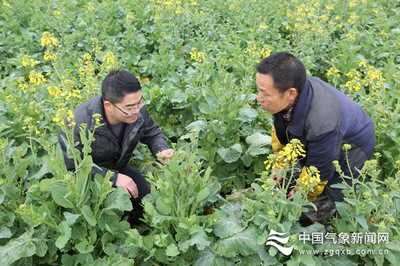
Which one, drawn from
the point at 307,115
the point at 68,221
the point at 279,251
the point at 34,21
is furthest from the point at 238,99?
the point at 34,21

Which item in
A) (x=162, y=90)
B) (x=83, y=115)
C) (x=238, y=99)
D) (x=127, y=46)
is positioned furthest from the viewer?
(x=127, y=46)

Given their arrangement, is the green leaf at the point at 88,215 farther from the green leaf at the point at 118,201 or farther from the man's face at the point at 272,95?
the man's face at the point at 272,95

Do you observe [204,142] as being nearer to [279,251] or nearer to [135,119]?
[135,119]

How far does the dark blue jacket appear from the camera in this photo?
2.71 metres

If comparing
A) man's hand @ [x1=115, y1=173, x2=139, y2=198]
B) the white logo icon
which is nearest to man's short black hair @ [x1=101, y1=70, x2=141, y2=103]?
man's hand @ [x1=115, y1=173, x2=139, y2=198]

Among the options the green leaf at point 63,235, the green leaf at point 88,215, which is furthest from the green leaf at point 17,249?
the green leaf at point 88,215

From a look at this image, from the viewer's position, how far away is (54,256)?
258cm

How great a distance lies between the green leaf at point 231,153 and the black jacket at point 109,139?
2.00ft

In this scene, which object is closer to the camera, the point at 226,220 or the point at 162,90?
the point at 226,220

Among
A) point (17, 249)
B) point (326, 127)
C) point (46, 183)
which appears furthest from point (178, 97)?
point (17, 249)

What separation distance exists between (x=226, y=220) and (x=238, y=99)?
4.52 ft

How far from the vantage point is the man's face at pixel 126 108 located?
2879 millimetres

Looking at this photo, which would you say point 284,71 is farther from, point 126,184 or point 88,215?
point 88,215

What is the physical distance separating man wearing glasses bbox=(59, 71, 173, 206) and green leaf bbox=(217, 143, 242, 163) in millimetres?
617
